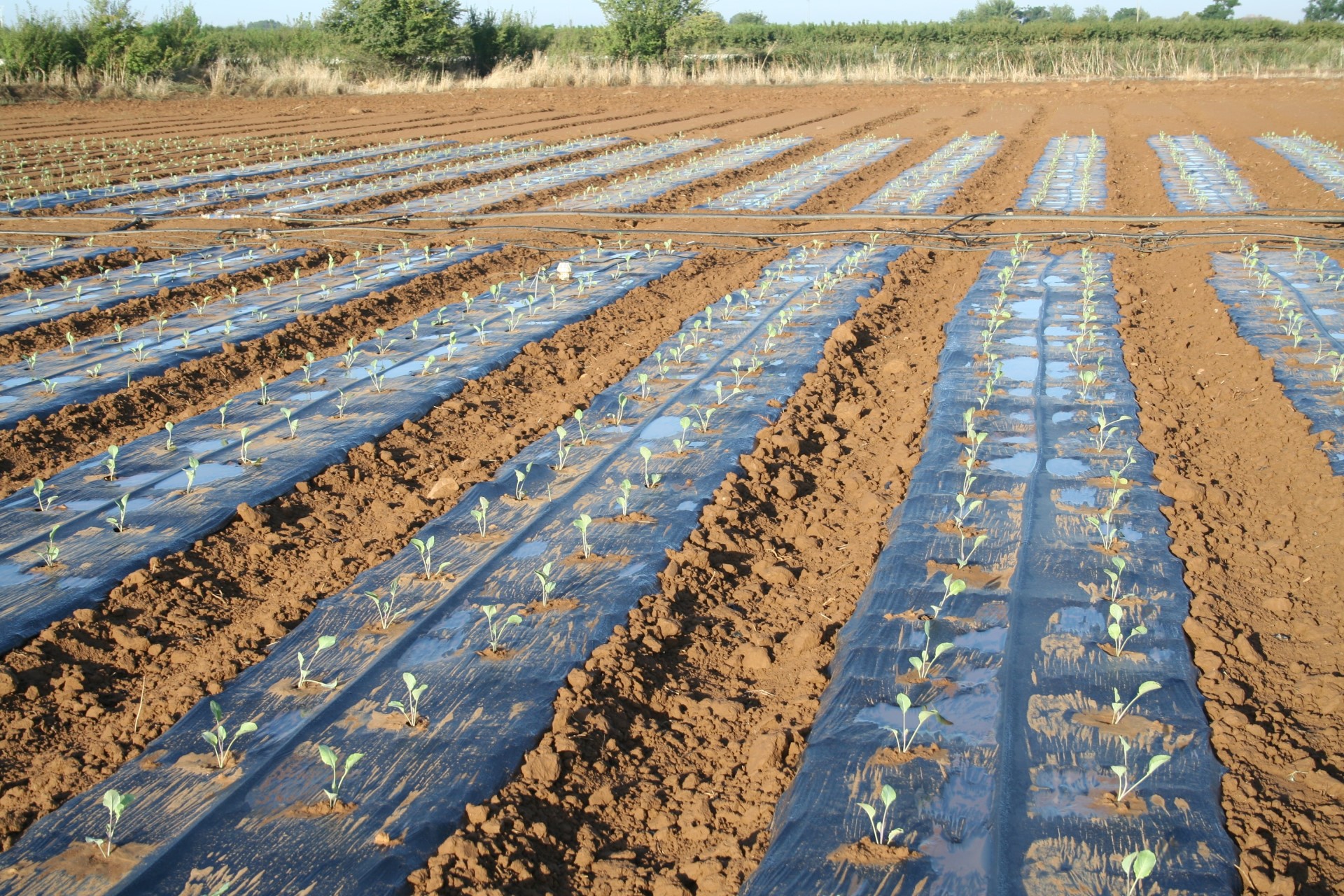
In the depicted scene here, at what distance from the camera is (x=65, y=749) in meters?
3.11

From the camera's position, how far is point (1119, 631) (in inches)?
129

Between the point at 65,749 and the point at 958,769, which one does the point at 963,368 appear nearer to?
the point at 958,769

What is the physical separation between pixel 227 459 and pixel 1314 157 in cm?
1630

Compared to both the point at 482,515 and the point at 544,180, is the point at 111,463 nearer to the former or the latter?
the point at 482,515

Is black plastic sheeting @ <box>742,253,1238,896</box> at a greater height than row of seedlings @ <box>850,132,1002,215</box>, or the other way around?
row of seedlings @ <box>850,132,1002,215</box>

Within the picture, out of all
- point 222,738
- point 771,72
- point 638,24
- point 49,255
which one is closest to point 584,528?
point 222,738

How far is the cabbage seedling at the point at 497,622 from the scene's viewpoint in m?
3.48

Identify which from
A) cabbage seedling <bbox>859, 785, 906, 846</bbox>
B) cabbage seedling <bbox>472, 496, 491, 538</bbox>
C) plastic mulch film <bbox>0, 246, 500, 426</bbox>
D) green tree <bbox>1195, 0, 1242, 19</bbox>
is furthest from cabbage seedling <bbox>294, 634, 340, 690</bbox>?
green tree <bbox>1195, 0, 1242, 19</bbox>

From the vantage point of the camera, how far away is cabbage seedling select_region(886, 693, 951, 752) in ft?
9.41

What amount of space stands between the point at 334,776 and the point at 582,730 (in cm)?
74

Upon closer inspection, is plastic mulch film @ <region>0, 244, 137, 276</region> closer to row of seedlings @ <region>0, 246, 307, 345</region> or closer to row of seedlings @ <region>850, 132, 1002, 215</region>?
row of seedlings @ <region>0, 246, 307, 345</region>

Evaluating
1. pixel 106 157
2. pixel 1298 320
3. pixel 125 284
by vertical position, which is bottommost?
pixel 1298 320

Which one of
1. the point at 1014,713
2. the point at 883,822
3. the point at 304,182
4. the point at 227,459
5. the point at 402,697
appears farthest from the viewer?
the point at 304,182

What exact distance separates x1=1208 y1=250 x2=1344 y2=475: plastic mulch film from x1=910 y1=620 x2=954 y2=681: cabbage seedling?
9.11 ft
